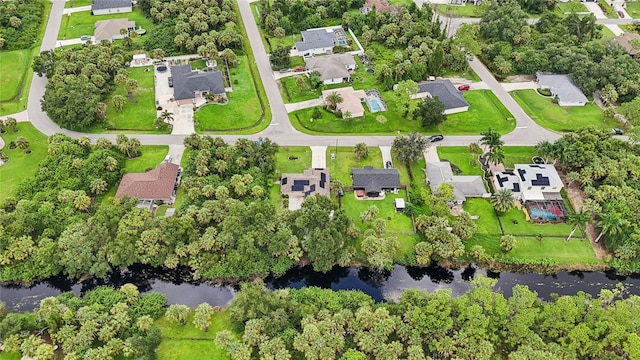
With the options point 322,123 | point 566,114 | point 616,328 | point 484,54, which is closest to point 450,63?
point 484,54

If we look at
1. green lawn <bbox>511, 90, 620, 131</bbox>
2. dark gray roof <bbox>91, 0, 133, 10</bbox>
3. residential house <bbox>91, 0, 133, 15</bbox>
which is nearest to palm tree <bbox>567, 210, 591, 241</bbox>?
green lawn <bbox>511, 90, 620, 131</bbox>

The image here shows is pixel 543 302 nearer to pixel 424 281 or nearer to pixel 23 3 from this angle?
pixel 424 281

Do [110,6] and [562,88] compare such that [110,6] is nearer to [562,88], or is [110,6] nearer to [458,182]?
[458,182]

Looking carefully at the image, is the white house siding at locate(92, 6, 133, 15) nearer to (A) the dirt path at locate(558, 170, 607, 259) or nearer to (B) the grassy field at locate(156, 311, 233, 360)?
(B) the grassy field at locate(156, 311, 233, 360)

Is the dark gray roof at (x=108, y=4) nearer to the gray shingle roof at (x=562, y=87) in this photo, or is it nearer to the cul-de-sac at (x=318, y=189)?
the cul-de-sac at (x=318, y=189)

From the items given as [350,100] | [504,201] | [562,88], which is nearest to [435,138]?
[350,100]

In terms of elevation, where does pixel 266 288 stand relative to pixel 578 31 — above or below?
below

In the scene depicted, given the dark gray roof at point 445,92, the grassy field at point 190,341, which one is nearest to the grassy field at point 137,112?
the grassy field at point 190,341
